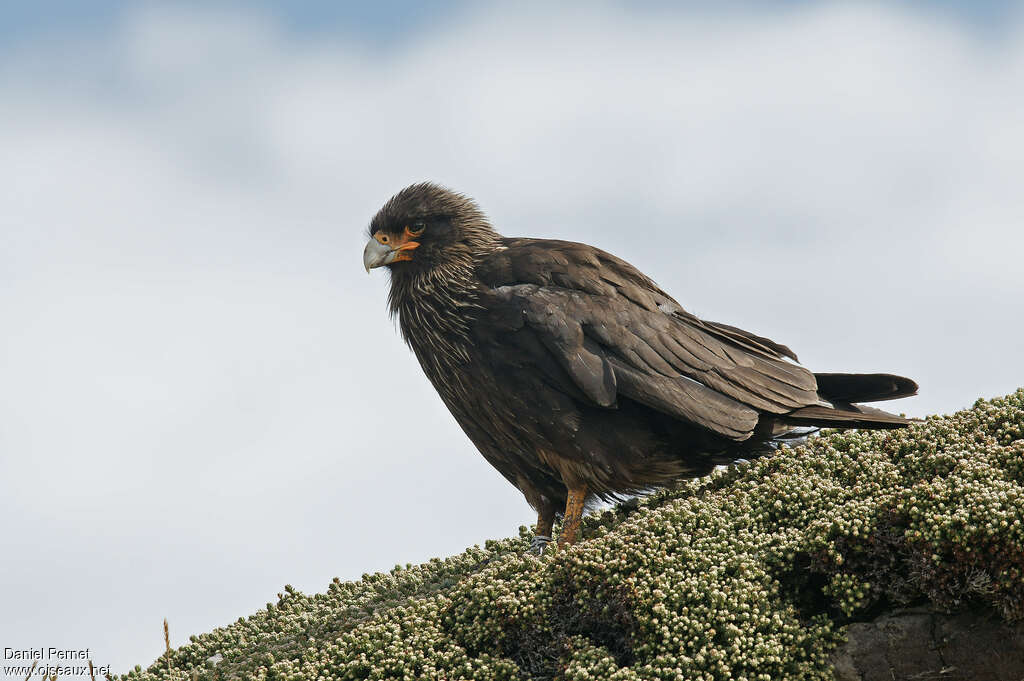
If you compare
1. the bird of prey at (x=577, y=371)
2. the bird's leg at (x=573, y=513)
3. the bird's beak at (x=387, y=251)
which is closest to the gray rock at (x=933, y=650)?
the bird of prey at (x=577, y=371)

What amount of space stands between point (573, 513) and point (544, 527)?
0.54 m

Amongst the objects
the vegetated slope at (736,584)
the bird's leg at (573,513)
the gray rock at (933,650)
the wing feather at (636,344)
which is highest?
the wing feather at (636,344)

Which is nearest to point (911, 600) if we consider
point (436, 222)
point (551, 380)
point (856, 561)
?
point (856, 561)

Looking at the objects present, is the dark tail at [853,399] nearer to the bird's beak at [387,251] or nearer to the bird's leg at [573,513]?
the bird's leg at [573,513]

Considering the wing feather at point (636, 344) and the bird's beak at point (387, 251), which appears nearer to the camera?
the wing feather at point (636, 344)

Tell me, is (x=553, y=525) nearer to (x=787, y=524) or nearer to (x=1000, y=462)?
(x=787, y=524)

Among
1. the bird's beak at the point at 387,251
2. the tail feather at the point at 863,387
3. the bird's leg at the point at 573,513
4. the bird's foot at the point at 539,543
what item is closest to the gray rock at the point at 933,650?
the bird's leg at the point at 573,513

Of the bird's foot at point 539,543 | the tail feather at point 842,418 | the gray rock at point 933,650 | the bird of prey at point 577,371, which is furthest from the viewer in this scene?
the bird's foot at point 539,543

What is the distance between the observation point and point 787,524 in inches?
229

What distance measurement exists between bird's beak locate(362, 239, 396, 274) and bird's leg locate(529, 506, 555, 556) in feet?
7.03

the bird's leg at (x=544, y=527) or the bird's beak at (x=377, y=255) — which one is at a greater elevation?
the bird's beak at (x=377, y=255)

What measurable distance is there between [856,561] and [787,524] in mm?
529

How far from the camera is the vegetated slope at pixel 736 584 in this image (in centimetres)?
508

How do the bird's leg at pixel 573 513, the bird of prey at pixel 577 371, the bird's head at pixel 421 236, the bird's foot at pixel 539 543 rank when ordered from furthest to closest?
1. the bird's head at pixel 421 236
2. the bird's foot at pixel 539 543
3. the bird's leg at pixel 573 513
4. the bird of prey at pixel 577 371
